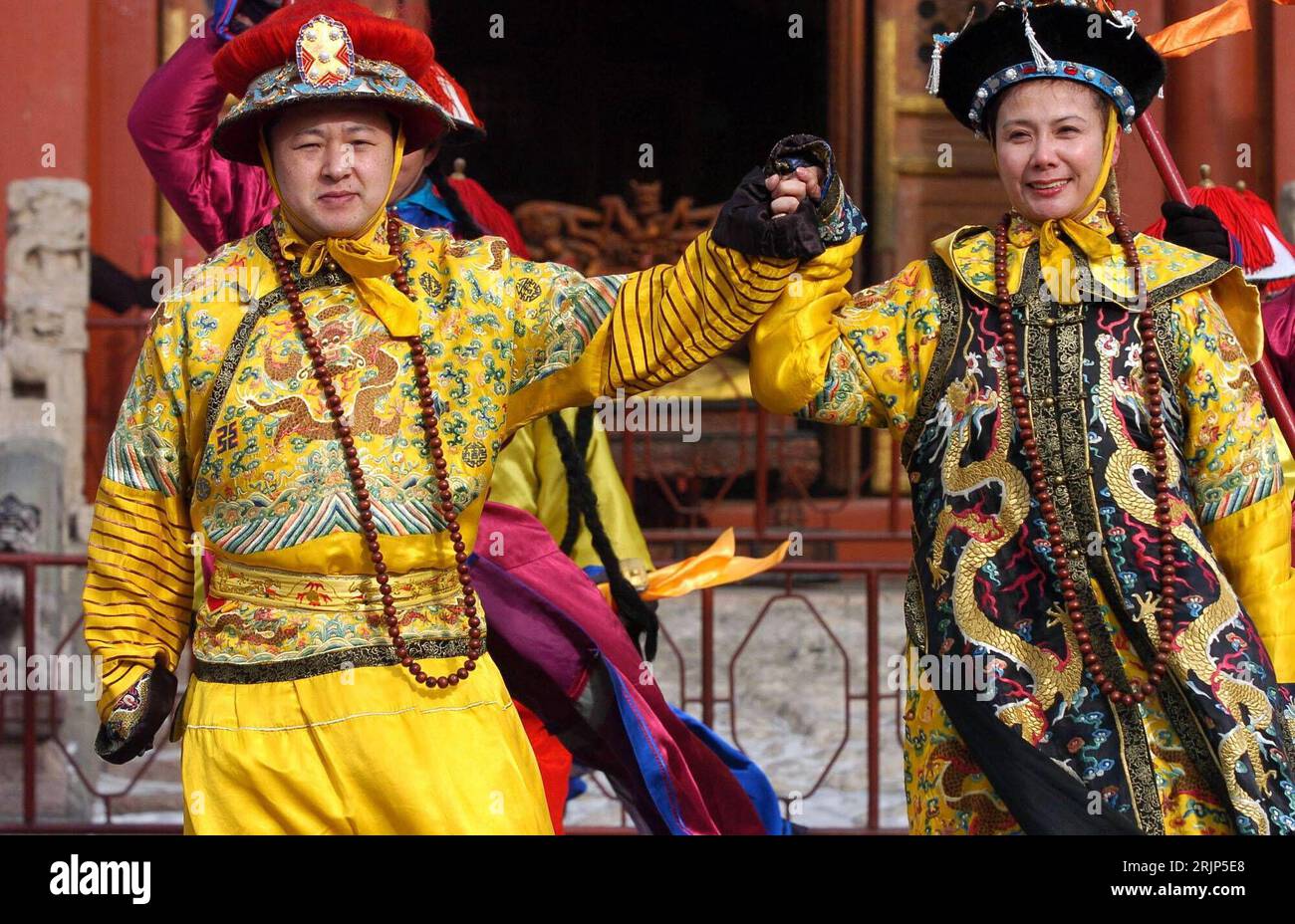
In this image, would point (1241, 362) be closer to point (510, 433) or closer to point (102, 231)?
point (510, 433)

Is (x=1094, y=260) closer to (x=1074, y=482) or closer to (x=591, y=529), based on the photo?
(x=1074, y=482)

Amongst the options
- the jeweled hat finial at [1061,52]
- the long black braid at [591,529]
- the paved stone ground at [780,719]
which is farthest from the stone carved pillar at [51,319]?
the jeweled hat finial at [1061,52]

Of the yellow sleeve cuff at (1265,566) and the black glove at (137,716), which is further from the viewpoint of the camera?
the yellow sleeve cuff at (1265,566)

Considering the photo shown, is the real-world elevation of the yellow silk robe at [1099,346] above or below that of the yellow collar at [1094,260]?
below

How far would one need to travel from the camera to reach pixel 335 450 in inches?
117

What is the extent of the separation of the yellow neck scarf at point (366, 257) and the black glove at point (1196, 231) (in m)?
1.43

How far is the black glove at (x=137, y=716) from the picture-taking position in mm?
3029

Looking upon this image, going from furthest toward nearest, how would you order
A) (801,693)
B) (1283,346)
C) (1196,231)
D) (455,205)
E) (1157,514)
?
(801,693), (1283,346), (455,205), (1196,231), (1157,514)

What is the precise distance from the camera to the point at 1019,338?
3.18m

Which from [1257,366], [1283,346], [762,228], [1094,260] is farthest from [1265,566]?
[1283,346]

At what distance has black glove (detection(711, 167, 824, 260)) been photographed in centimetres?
294

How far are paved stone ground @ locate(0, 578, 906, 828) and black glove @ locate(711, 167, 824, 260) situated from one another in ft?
9.67

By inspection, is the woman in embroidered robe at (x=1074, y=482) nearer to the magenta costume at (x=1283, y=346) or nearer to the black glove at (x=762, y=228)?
the black glove at (x=762, y=228)

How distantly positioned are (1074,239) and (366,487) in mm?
1249
